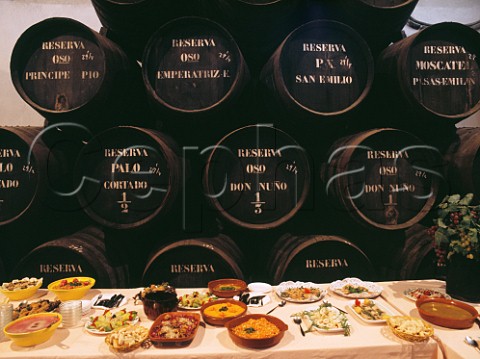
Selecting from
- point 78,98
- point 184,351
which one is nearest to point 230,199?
point 184,351

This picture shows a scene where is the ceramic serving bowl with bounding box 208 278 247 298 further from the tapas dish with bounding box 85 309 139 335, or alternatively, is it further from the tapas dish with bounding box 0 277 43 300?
the tapas dish with bounding box 0 277 43 300

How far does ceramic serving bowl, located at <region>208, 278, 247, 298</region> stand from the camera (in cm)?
197

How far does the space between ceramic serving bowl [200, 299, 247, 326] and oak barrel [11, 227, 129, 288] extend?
3.00ft

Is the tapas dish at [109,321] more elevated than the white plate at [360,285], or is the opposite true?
the tapas dish at [109,321]

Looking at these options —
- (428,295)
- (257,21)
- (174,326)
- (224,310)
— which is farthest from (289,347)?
(257,21)

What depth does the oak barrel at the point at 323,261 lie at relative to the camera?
93.4 inches

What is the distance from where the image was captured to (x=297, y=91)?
2.38 m

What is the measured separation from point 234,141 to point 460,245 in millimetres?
1466

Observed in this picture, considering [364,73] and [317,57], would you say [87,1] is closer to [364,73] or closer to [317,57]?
[317,57]

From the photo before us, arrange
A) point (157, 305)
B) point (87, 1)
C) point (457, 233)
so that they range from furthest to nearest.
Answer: point (87, 1) → point (457, 233) → point (157, 305)

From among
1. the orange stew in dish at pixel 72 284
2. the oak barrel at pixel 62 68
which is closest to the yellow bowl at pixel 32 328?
the orange stew in dish at pixel 72 284

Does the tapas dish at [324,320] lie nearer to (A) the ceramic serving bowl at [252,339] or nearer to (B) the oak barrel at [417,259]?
(A) the ceramic serving bowl at [252,339]

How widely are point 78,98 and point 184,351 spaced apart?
5.98 ft

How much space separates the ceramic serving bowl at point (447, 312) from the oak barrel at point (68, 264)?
74.6 inches
